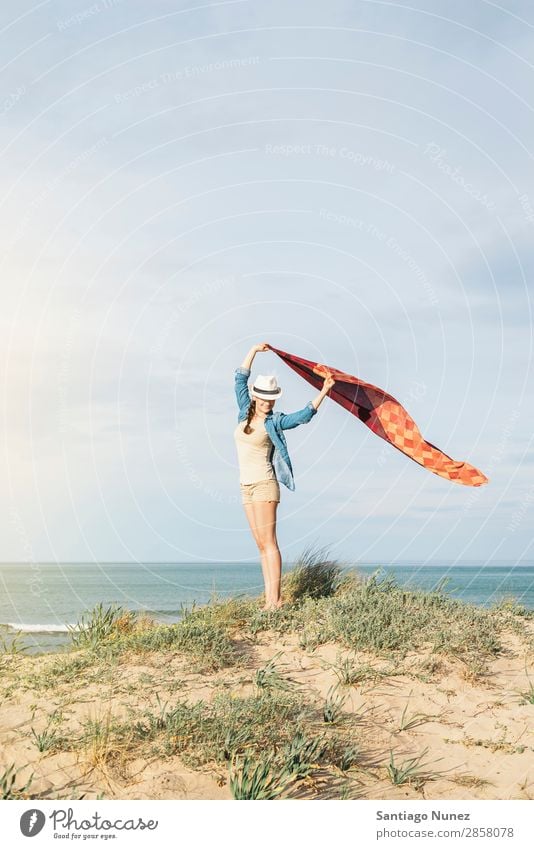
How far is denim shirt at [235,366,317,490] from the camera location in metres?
9.95

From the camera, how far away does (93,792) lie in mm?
5531

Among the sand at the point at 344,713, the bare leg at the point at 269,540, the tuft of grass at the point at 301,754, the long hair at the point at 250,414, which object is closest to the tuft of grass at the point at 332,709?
the sand at the point at 344,713

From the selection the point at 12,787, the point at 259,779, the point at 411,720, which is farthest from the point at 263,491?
the point at 12,787

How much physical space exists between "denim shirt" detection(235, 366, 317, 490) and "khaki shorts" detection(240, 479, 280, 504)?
15 centimetres

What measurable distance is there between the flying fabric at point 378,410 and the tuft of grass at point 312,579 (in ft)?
7.80

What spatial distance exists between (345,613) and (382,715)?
2.34 metres

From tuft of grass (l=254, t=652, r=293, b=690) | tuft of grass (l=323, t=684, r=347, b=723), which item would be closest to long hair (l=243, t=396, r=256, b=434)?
tuft of grass (l=254, t=652, r=293, b=690)

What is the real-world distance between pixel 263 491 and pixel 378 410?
2622mm

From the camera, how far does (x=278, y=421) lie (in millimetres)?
10086

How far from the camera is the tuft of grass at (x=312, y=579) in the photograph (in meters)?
11.3

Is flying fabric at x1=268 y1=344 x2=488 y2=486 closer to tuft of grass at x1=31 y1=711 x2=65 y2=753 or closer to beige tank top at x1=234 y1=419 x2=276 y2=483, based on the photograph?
beige tank top at x1=234 y1=419 x2=276 y2=483
